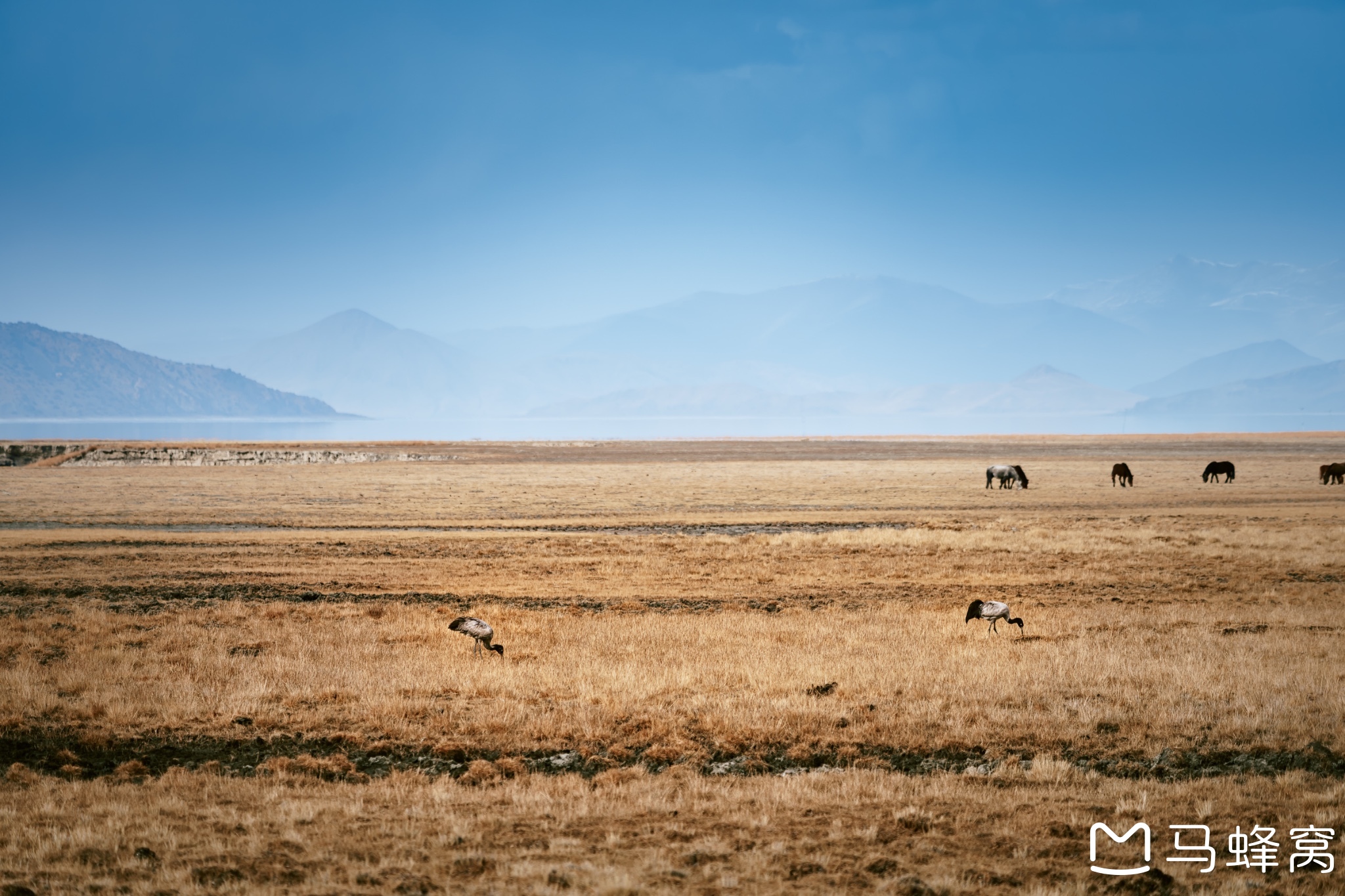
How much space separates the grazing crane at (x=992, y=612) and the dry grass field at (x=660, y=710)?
0.36 metres

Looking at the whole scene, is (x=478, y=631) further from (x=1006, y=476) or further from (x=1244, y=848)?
(x=1006, y=476)

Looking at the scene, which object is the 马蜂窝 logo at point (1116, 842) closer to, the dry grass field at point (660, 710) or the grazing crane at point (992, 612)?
the dry grass field at point (660, 710)

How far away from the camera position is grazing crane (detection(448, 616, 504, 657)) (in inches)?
620

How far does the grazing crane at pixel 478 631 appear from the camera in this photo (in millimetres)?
15742

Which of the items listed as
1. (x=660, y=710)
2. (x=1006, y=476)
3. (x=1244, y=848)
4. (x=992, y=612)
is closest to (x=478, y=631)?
(x=660, y=710)

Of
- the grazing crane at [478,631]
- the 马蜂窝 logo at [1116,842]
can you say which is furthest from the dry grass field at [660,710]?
the grazing crane at [478,631]

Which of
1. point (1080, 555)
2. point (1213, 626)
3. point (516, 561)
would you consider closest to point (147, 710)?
point (516, 561)

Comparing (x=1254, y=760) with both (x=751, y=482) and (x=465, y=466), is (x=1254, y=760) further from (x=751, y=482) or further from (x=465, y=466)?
(x=465, y=466)

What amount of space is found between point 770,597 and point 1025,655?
723 cm

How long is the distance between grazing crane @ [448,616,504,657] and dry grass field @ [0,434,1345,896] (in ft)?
0.98

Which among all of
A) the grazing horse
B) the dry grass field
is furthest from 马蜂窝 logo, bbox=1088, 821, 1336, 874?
the grazing horse

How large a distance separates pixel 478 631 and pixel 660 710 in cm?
473

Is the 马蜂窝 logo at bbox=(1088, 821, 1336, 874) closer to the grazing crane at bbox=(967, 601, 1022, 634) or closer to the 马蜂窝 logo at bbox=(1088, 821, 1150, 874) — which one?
the 马蜂窝 logo at bbox=(1088, 821, 1150, 874)

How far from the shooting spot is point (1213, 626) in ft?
56.9
